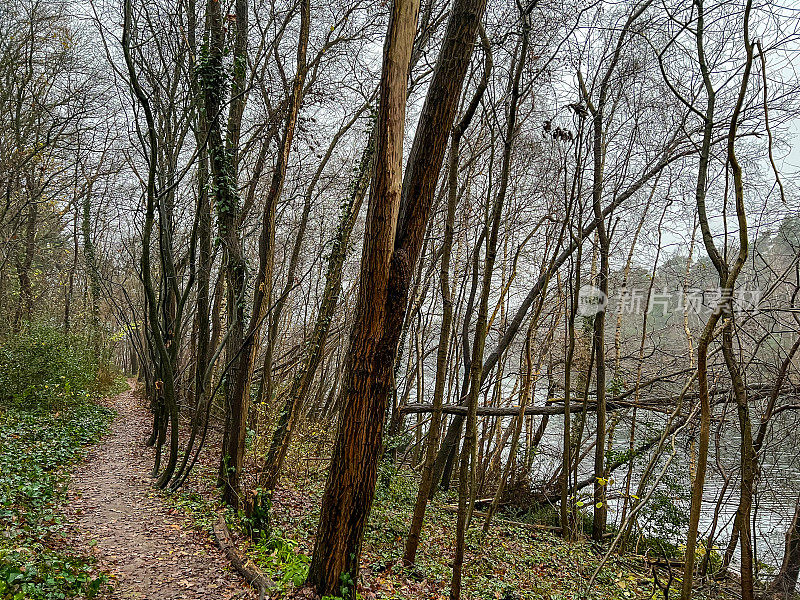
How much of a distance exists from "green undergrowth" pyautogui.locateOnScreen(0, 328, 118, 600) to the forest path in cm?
24

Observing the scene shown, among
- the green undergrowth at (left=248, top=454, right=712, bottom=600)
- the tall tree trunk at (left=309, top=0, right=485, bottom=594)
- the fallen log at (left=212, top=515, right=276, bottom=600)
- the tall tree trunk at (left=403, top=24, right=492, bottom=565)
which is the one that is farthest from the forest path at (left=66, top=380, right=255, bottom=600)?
the tall tree trunk at (left=403, top=24, right=492, bottom=565)

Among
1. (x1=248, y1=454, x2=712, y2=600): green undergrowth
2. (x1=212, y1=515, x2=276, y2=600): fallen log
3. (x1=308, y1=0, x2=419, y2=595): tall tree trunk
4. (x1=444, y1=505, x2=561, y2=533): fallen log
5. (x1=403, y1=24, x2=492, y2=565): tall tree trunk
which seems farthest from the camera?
(x1=444, y1=505, x2=561, y2=533): fallen log

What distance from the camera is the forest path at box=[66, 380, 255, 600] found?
4.07 meters

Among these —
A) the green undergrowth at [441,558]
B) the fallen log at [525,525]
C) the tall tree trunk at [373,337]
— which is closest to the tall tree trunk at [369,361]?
the tall tree trunk at [373,337]

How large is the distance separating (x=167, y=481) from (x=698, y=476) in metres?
6.26

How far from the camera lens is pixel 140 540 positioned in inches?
193

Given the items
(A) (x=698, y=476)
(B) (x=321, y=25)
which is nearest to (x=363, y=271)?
(A) (x=698, y=476)

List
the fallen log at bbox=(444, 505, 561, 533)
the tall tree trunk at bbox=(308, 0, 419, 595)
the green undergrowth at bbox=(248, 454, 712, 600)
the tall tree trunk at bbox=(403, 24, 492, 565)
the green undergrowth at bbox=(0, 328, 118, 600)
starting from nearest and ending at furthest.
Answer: the green undergrowth at bbox=(0, 328, 118, 600), the tall tree trunk at bbox=(308, 0, 419, 595), the tall tree trunk at bbox=(403, 24, 492, 565), the green undergrowth at bbox=(248, 454, 712, 600), the fallen log at bbox=(444, 505, 561, 533)

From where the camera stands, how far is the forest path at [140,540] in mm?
4066

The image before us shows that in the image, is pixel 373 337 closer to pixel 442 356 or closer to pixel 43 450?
pixel 442 356

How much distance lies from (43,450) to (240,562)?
417 cm

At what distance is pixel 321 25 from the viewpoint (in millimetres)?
7754

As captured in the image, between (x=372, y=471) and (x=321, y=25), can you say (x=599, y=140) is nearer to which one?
(x=321, y=25)

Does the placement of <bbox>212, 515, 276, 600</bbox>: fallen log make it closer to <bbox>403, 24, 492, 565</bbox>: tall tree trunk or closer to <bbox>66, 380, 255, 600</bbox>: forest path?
<bbox>66, 380, 255, 600</bbox>: forest path
